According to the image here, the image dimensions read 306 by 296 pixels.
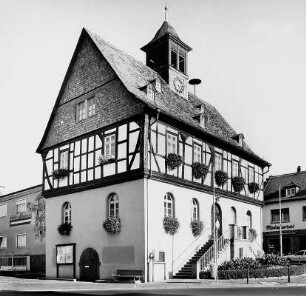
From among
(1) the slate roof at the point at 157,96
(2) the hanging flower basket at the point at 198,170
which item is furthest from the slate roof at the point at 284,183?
(2) the hanging flower basket at the point at 198,170

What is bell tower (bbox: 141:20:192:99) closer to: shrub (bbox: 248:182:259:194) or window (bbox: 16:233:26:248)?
shrub (bbox: 248:182:259:194)

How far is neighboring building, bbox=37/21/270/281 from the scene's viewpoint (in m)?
24.5

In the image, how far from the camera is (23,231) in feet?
136

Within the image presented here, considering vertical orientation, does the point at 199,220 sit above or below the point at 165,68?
below

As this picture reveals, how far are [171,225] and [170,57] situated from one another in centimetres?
1350

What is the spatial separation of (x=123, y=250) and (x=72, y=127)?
29.8ft

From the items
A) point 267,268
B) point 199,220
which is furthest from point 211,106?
point 267,268

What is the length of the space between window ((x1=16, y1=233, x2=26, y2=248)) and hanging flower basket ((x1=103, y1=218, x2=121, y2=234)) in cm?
1895

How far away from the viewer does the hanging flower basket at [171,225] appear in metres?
25.0

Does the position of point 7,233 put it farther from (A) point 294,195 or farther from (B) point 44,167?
(A) point 294,195

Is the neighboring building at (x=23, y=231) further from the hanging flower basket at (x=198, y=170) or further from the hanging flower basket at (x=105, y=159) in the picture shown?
the hanging flower basket at (x=198, y=170)

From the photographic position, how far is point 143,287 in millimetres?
Result: 21078

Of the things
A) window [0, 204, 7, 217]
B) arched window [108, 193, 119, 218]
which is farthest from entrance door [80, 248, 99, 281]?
window [0, 204, 7, 217]

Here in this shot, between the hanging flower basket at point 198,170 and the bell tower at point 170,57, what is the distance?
721 cm
